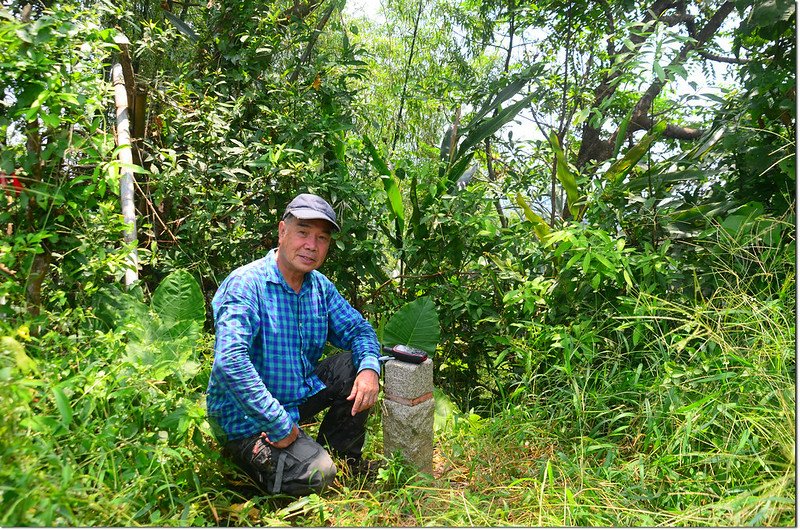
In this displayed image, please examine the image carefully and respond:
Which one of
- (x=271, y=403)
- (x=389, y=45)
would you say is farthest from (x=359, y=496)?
(x=389, y=45)

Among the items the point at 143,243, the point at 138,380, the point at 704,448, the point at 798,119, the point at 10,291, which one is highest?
the point at 798,119

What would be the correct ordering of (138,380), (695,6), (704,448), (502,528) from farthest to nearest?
1. (695,6)
2. (704,448)
3. (138,380)
4. (502,528)

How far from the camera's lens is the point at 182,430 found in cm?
209

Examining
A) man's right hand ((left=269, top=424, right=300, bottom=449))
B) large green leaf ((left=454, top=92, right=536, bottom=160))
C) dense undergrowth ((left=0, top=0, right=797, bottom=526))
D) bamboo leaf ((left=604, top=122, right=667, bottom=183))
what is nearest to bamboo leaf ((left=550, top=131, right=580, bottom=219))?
dense undergrowth ((left=0, top=0, right=797, bottom=526))

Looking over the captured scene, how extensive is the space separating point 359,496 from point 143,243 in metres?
2.29

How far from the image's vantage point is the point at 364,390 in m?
2.52

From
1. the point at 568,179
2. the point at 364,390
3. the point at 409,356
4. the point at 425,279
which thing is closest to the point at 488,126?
the point at 568,179

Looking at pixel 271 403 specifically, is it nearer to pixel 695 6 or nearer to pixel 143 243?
pixel 143 243

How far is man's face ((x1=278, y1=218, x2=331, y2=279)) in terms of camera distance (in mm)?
2461

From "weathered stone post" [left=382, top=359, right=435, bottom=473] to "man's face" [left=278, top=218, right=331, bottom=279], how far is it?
1.74ft

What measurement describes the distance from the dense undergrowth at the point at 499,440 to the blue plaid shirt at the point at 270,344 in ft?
0.58

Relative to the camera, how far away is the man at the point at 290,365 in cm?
223

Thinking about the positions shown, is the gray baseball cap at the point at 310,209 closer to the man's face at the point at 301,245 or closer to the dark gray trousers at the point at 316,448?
the man's face at the point at 301,245

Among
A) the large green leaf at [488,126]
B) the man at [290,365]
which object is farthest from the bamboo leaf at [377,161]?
the man at [290,365]
